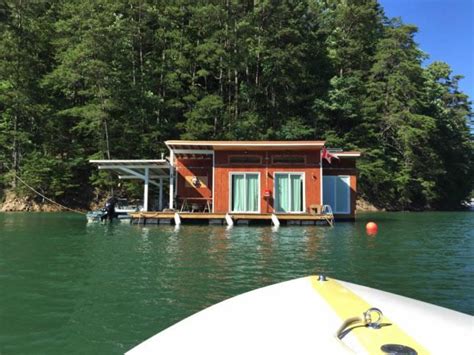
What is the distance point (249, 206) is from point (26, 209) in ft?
58.2

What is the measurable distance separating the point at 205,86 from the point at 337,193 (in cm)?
1778

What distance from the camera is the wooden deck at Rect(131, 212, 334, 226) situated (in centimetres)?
2008

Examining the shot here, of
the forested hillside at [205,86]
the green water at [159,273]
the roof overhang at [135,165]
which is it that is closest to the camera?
the green water at [159,273]

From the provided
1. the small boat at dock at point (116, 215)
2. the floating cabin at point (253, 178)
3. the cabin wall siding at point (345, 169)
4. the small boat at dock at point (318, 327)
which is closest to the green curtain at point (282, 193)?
the floating cabin at point (253, 178)

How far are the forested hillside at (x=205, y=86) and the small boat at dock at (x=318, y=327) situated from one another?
97.2 ft

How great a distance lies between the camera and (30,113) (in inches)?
1335

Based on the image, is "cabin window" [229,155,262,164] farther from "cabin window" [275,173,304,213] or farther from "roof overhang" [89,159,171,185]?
"roof overhang" [89,159,171,185]

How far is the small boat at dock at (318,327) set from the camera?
2510mm

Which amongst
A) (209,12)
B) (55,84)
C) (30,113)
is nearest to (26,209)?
(30,113)

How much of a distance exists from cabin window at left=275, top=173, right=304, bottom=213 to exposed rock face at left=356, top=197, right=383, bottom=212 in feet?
55.0

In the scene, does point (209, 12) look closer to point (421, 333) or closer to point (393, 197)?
point (393, 197)

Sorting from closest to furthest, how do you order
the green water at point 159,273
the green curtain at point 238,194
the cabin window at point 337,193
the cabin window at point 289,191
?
the green water at point 159,273
the cabin window at point 289,191
the green curtain at point 238,194
the cabin window at point 337,193

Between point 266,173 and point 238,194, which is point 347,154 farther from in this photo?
point 238,194

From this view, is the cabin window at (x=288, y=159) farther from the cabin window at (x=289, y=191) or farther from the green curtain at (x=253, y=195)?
the green curtain at (x=253, y=195)
